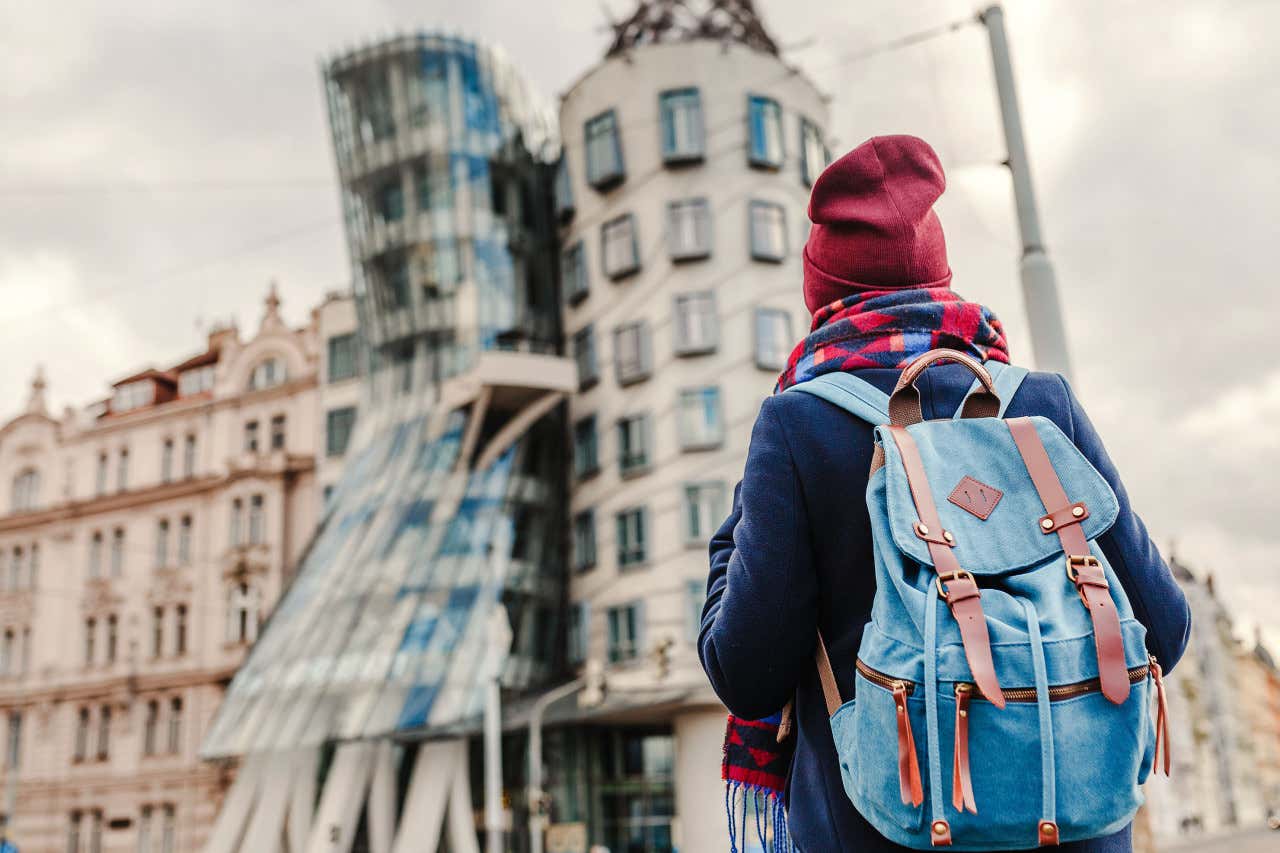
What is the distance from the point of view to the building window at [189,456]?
4209 cm

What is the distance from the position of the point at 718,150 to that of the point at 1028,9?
78.8 feet

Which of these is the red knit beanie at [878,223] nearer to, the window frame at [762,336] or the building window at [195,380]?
the window frame at [762,336]

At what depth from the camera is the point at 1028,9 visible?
6.82 metres

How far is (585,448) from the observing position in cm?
3169

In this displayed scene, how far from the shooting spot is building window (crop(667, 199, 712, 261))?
2988 centimetres

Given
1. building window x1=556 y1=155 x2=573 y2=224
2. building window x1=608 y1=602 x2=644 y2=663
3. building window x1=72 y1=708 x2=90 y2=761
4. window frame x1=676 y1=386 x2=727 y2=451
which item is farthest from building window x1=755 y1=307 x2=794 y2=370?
building window x1=72 y1=708 x2=90 y2=761

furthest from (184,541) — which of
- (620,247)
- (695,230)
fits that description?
(695,230)

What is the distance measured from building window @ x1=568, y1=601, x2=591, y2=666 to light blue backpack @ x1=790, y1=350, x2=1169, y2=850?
29.0 metres

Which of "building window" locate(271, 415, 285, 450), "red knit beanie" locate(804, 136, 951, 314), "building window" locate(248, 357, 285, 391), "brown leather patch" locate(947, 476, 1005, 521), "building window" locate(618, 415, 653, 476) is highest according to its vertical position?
"building window" locate(248, 357, 285, 391)

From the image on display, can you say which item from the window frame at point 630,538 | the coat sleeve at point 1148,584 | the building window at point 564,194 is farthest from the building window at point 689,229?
the coat sleeve at point 1148,584

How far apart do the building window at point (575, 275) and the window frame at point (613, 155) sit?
1.75 m

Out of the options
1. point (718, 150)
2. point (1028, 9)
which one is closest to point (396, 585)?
point (718, 150)

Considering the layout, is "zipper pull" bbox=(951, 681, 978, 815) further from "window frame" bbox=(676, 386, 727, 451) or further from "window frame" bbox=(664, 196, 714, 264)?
"window frame" bbox=(664, 196, 714, 264)

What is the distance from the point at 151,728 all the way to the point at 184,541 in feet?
19.6
